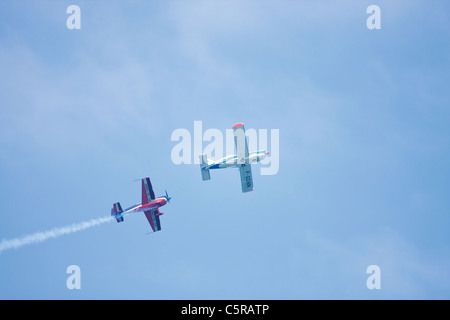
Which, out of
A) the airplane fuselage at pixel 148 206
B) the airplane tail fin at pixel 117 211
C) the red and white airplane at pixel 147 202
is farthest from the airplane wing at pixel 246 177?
the airplane tail fin at pixel 117 211

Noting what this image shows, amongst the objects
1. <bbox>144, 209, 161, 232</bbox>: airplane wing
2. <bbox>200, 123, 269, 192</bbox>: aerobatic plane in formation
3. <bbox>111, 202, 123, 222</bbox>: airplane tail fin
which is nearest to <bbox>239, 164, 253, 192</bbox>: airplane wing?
→ <bbox>200, 123, 269, 192</bbox>: aerobatic plane in formation

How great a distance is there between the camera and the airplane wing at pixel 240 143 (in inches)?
1939

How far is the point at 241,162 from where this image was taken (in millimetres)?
51594

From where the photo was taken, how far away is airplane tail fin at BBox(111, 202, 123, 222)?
52406mm

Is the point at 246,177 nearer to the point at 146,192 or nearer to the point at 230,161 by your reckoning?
the point at 230,161

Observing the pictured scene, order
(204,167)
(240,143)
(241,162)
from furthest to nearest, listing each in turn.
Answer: (204,167) < (241,162) < (240,143)

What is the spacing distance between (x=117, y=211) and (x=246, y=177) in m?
19.1

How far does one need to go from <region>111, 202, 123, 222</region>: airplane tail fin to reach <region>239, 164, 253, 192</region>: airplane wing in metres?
17.9

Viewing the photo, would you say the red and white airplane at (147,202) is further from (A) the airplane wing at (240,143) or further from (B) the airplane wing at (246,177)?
(A) the airplane wing at (240,143)

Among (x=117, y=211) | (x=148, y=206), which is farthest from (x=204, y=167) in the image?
(x=117, y=211)
